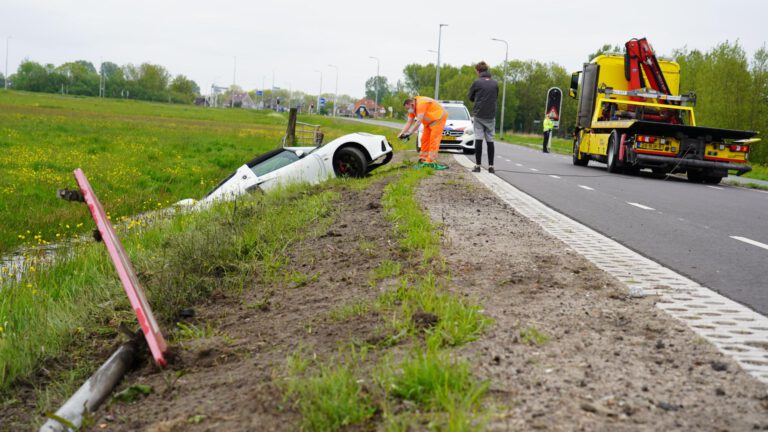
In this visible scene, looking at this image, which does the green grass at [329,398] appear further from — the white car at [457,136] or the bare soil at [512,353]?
the white car at [457,136]

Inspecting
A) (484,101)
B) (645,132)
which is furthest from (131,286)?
(645,132)

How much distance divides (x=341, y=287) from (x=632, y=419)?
2779 mm

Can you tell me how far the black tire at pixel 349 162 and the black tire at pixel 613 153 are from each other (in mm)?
7421

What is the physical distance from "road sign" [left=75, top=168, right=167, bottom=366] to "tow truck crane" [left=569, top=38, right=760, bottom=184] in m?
14.4

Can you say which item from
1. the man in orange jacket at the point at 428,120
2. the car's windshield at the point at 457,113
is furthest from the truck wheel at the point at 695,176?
the car's windshield at the point at 457,113

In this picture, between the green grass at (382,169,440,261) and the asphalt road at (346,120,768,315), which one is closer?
the asphalt road at (346,120,768,315)

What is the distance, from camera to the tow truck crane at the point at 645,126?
16984 mm

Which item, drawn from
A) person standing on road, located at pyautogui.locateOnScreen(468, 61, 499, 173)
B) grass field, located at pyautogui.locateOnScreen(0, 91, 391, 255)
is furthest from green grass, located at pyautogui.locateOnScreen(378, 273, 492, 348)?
person standing on road, located at pyautogui.locateOnScreen(468, 61, 499, 173)

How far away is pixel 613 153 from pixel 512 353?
1586 cm

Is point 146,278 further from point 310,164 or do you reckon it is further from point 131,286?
point 310,164

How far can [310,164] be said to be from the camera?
1318 centimetres

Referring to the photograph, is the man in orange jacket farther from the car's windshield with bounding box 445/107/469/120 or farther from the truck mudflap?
the car's windshield with bounding box 445/107/469/120

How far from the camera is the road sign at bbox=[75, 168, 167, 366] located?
4.05 m

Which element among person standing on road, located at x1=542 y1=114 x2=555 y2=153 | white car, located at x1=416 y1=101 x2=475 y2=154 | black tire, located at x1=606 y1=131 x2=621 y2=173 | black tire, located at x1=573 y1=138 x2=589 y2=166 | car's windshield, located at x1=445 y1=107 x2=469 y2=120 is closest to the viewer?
black tire, located at x1=606 y1=131 x2=621 y2=173
